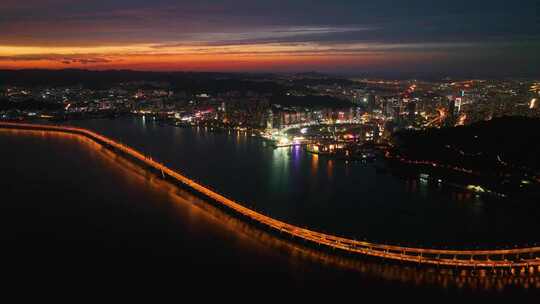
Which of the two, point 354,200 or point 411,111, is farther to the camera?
point 411,111

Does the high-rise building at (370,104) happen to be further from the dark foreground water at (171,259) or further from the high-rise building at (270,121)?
the dark foreground water at (171,259)

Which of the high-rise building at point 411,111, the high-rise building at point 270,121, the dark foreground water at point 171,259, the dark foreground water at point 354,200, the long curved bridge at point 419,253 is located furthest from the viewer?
the high-rise building at point 411,111

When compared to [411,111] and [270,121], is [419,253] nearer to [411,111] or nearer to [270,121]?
[270,121]

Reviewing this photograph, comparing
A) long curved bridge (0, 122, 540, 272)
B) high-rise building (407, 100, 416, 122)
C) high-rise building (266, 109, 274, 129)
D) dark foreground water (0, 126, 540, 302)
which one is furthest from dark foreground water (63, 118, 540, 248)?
high-rise building (407, 100, 416, 122)

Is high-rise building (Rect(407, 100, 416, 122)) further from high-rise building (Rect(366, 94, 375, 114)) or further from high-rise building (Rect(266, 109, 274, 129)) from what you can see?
high-rise building (Rect(266, 109, 274, 129))

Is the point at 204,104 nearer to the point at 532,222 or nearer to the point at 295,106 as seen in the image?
the point at 295,106

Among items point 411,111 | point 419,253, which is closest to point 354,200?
point 419,253

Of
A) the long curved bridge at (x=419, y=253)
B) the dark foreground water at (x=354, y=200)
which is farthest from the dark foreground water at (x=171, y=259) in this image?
the dark foreground water at (x=354, y=200)

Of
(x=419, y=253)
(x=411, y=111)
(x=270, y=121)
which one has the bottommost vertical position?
(x=419, y=253)

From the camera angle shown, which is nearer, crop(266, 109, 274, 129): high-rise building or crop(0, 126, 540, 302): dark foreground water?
crop(0, 126, 540, 302): dark foreground water
